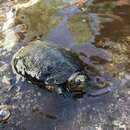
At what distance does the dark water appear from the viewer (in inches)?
140

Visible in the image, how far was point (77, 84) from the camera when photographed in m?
3.72

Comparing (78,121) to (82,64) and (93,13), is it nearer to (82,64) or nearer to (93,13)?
(82,64)

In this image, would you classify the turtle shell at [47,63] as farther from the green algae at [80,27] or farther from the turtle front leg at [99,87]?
the green algae at [80,27]

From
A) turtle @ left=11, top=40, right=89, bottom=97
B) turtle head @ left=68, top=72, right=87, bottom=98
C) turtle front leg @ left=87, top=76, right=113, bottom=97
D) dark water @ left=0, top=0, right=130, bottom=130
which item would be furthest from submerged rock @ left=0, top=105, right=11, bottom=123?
turtle front leg @ left=87, top=76, right=113, bottom=97

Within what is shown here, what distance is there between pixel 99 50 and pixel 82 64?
0.37m

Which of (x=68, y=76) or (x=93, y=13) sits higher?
(x=68, y=76)

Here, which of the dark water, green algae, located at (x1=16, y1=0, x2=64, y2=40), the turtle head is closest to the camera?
the dark water

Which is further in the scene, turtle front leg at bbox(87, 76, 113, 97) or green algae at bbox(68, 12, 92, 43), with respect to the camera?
green algae at bbox(68, 12, 92, 43)

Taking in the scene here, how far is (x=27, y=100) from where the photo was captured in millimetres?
3844

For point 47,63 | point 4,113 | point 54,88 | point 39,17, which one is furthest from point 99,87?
point 39,17

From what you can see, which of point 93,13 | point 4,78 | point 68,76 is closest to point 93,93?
point 68,76

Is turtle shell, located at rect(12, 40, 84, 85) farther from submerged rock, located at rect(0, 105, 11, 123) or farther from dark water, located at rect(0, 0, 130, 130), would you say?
submerged rock, located at rect(0, 105, 11, 123)

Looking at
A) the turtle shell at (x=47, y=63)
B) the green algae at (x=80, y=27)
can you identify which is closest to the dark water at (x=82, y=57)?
the green algae at (x=80, y=27)

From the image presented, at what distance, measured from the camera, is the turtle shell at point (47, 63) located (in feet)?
12.5
